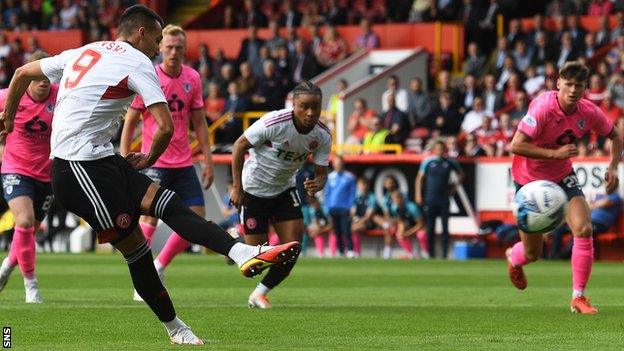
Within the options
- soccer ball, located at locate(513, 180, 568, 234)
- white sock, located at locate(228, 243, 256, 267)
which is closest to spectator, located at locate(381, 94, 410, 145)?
soccer ball, located at locate(513, 180, 568, 234)

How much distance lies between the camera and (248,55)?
32.2m

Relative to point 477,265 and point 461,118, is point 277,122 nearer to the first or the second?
point 477,265

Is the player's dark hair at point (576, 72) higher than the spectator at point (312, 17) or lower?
higher

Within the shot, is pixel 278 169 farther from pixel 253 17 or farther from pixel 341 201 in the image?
pixel 253 17

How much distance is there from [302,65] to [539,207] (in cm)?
1930

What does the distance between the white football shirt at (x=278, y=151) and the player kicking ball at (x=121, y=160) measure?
344cm

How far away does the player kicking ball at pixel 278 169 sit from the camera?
492 inches

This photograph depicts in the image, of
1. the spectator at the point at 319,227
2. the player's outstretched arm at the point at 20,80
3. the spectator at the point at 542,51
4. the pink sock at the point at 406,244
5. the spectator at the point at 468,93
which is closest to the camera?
the player's outstretched arm at the point at 20,80

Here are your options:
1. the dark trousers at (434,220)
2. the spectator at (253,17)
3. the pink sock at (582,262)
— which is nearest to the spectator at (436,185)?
the dark trousers at (434,220)

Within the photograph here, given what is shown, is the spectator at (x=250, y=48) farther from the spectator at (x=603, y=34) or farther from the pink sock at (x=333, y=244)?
the spectator at (x=603, y=34)

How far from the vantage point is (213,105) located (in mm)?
30797

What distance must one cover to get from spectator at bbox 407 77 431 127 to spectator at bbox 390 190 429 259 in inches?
87.7

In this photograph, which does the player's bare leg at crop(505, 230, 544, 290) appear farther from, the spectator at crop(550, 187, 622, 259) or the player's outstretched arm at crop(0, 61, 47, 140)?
the spectator at crop(550, 187, 622, 259)

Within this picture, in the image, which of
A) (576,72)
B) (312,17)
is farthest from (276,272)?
(312,17)
